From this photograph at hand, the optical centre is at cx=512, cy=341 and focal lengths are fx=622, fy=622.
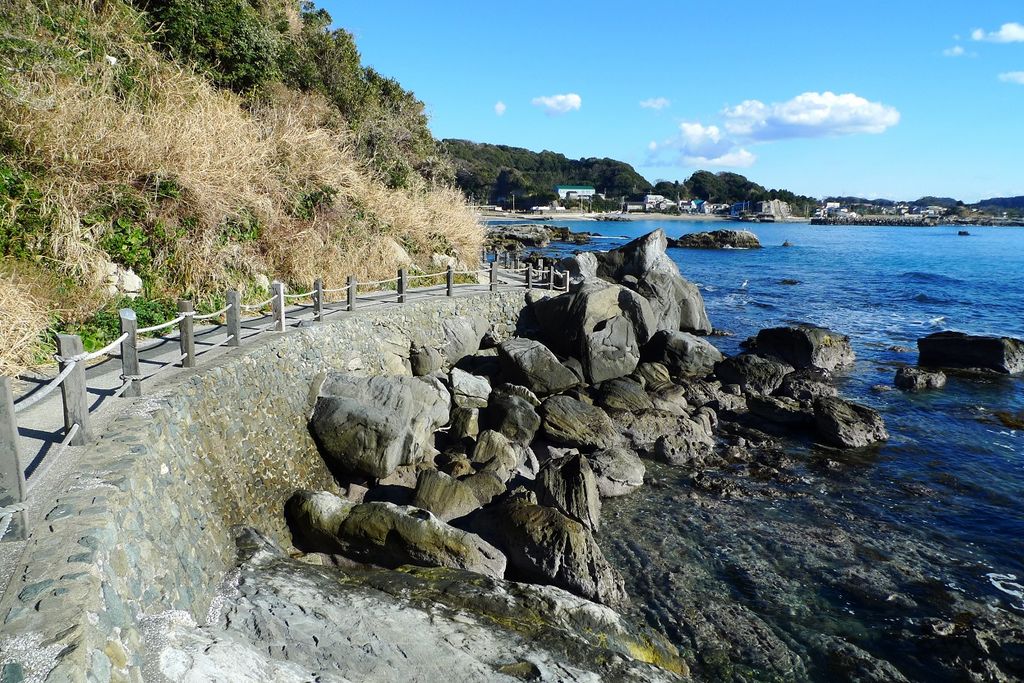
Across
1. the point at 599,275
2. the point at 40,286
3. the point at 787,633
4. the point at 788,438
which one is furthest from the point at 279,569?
the point at 599,275

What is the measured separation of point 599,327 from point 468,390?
530cm

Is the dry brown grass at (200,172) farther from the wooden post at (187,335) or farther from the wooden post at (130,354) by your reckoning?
the wooden post at (130,354)

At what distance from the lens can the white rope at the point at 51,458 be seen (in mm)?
4666

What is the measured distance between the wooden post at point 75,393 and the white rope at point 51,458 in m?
0.07

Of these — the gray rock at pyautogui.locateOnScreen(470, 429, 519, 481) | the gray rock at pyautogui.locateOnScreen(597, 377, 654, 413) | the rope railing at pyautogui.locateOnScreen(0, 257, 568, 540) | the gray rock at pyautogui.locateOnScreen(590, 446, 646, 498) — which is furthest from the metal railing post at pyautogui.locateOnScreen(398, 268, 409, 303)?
the gray rock at pyautogui.locateOnScreen(590, 446, 646, 498)

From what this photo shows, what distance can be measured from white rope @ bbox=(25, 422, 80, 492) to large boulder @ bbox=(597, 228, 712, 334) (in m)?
16.6

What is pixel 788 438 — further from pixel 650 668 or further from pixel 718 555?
pixel 650 668

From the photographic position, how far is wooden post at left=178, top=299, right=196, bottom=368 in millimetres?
7977

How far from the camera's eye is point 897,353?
2284 centimetres

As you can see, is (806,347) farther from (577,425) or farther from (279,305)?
(279,305)

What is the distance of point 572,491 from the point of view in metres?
9.69

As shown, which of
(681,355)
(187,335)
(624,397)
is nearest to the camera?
(187,335)

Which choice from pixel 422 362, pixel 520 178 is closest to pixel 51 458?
pixel 422 362

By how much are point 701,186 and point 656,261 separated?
185897 mm
